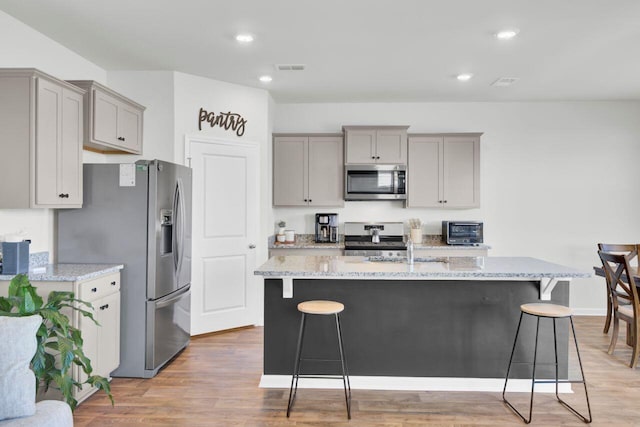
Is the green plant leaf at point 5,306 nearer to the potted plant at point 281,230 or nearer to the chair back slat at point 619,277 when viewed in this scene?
the potted plant at point 281,230

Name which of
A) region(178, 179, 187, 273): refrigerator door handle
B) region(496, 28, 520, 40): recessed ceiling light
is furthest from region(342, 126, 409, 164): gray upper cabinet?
region(178, 179, 187, 273): refrigerator door handle

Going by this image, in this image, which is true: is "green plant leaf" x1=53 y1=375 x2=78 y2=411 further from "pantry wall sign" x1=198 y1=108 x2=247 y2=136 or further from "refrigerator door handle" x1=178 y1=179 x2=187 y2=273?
"pantry wall sign" x1=198 y1=108 x2=247 y2=136

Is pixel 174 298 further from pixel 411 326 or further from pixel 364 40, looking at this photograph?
pixel 364 40

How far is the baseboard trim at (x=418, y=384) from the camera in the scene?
10.2 feet

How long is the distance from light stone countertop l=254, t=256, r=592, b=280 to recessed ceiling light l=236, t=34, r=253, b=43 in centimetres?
183

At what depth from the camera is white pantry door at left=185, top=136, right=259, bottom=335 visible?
4469mm

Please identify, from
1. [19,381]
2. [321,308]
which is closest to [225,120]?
[321,308]

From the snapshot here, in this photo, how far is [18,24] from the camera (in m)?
3.18

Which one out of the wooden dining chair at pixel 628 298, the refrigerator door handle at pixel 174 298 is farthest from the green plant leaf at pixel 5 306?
the wooden dining chair at pixel 628 298

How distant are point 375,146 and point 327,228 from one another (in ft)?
3.95

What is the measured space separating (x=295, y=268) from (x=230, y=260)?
185 cm

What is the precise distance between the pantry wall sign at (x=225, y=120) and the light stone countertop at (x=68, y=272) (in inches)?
72.6

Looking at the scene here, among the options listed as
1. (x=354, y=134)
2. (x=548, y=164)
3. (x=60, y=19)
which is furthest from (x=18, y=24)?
(x=548, y=164)

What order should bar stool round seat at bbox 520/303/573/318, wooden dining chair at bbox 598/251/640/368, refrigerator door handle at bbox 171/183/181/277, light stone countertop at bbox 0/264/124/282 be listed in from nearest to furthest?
bar stool round seat at bbox 520/303/573/318 < light stone countertop at bbox 0/264/124/282 < wooden dining chair at bbox 598/251/640/368 < refrigerator door handle at bbox 171/183/181/277
